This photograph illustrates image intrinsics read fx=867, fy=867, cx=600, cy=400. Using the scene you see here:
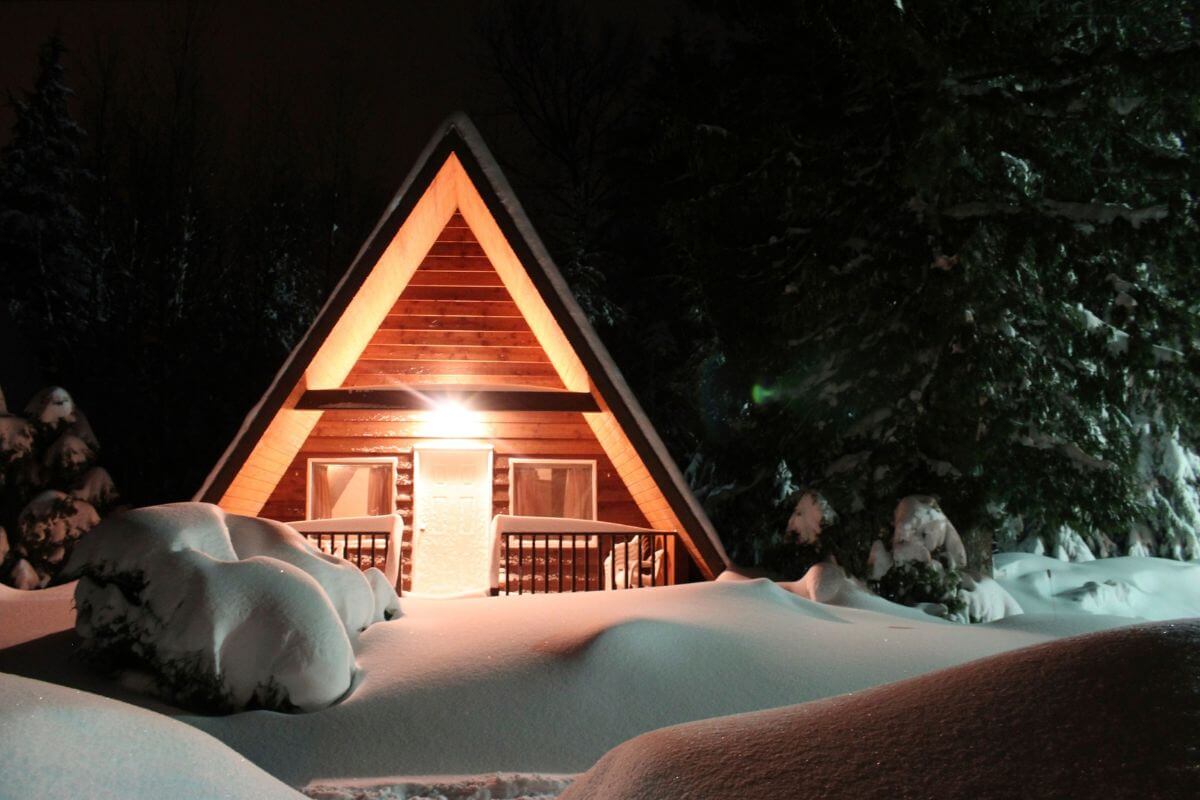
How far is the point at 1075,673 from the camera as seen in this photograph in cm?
189

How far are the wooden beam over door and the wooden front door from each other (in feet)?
6.53

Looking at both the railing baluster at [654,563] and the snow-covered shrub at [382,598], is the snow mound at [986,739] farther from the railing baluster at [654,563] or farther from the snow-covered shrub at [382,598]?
the railing baluster at [654,563]

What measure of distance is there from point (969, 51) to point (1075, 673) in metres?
9.49

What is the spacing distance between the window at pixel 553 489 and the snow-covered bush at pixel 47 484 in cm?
597

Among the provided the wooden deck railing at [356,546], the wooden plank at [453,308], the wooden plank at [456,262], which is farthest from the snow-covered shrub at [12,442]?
the wooden plank at [456,262]

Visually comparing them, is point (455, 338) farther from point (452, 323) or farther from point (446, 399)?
point (446, 399)

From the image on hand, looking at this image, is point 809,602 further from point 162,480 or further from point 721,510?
point 162,480

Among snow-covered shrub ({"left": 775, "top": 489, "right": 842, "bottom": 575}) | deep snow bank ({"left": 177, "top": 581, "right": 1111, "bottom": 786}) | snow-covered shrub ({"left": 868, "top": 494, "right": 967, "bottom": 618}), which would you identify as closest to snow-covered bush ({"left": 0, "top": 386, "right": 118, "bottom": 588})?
deep snow bank ({"left": 177, "top": 581, "right": 1111, "bottom": 786})

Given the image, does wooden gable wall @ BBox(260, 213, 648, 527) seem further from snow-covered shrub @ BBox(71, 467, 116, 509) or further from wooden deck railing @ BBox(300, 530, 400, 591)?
snow-covered shrub @ BBox(71, 467, 116, 509)

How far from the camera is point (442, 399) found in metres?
9.27

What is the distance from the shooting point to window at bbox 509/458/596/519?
11438mm

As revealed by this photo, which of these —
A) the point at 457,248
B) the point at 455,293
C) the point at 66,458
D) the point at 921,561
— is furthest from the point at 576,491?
the point at 66,458

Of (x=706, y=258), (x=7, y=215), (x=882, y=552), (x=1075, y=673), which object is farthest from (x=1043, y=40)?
(x=7, y=215)

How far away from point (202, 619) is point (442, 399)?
4541mm
